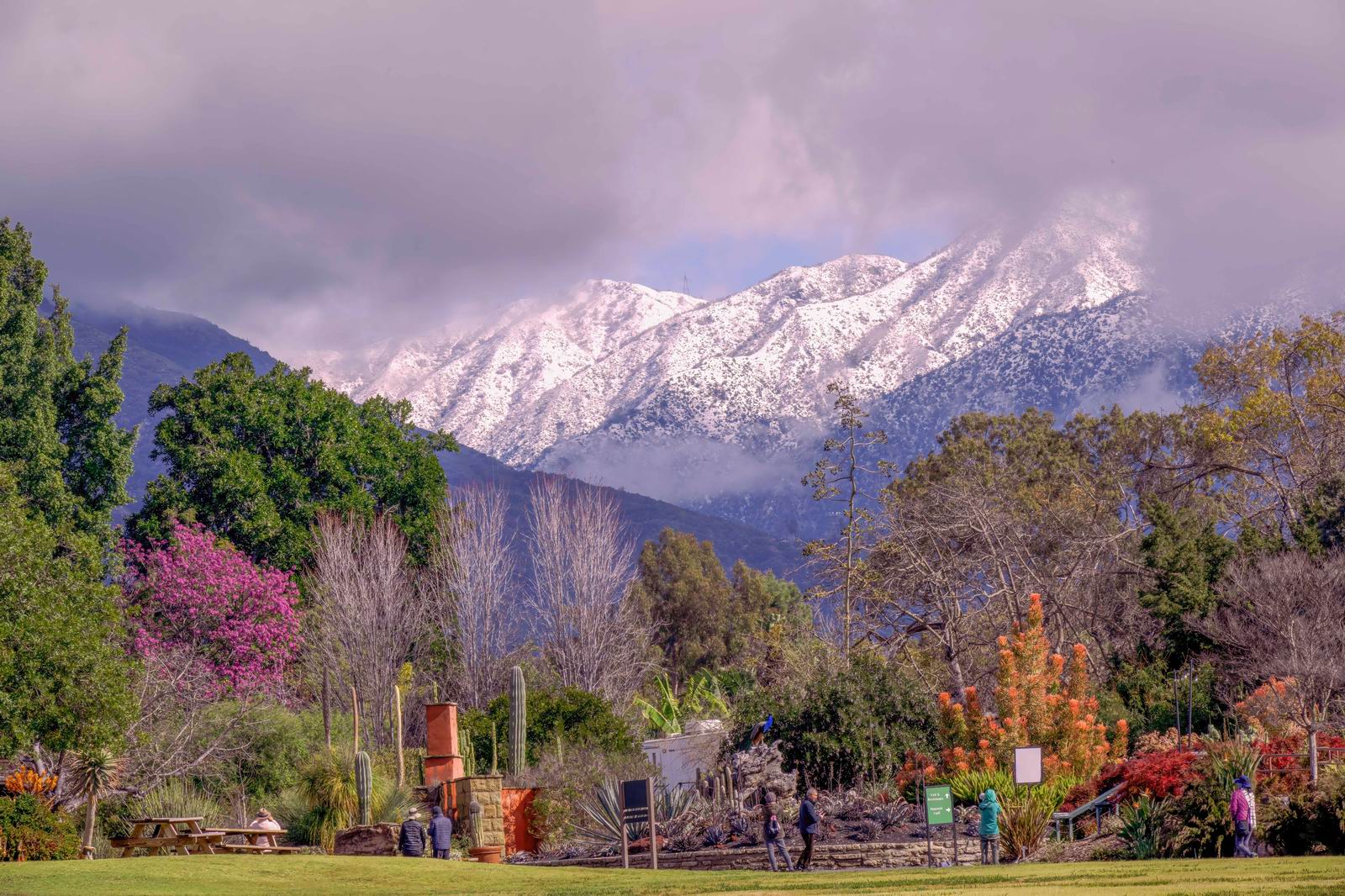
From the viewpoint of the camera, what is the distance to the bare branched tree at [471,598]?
173 ft

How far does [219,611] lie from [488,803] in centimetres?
2133

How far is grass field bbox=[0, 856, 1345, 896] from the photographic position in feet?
53.7

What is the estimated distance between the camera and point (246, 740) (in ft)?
126

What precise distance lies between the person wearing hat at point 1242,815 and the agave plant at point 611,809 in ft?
35.7

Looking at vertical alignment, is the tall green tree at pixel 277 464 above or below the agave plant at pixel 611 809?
above

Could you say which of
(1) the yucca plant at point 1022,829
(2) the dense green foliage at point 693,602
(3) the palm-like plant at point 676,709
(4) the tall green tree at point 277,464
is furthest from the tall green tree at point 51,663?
(2) the dense green foliage at point 693,602

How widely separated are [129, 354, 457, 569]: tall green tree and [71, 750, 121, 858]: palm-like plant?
21700 millimetres

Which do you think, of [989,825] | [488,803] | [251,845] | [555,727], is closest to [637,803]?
[989,825]

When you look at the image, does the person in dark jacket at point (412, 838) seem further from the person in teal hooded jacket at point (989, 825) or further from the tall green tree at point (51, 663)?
the person in teal hooded jacket at point (989, 825)

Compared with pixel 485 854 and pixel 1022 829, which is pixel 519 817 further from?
pixel 1022 829

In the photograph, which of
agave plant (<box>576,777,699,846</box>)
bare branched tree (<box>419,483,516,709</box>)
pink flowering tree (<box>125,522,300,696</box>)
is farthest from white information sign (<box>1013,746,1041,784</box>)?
bare branched tree (<box>419,483,516,709</box>)

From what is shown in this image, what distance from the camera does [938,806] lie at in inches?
873

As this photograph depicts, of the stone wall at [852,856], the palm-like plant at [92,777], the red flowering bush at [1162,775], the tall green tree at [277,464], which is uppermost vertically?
the tall green tree at [277,464]

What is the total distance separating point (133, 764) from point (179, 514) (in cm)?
1891
